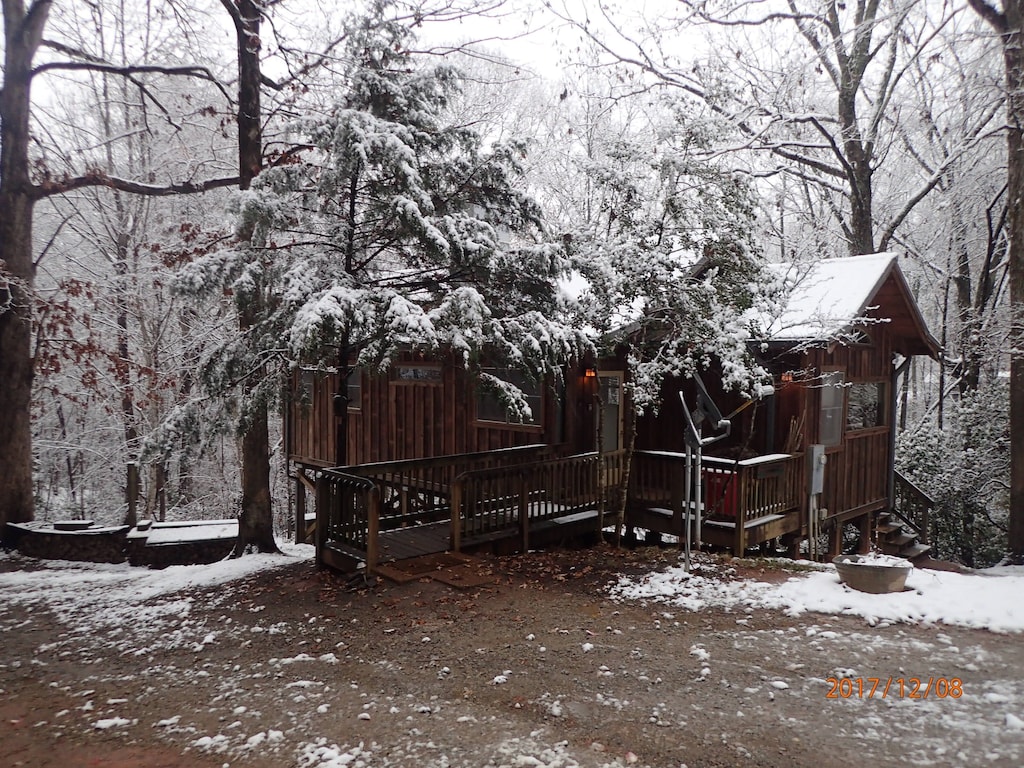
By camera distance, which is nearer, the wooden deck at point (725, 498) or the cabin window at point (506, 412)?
the wooden deck at point (725, 498)

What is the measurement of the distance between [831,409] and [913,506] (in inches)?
218

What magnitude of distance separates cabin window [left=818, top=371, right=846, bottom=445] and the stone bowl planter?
167 inches

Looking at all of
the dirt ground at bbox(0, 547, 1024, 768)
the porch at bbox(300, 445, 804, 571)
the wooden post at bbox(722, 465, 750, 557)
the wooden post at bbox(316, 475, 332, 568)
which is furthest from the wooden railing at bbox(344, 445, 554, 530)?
the wooden post at bbox(722, 465, 750, 557)

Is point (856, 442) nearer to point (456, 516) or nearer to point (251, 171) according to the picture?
point (456, 516)

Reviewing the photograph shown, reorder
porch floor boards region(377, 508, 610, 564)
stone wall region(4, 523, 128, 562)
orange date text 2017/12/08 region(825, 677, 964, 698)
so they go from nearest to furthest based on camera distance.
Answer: orange date text 2017/12/08 region(825, 677, 964, 698)
porch floor boards region(377, 508, 610, 564)
stone wall region(4, 523, 128, 562)

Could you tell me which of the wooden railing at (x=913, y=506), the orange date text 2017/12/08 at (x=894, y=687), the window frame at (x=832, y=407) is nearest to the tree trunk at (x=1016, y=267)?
the wooden railing at (x=913, y=506)

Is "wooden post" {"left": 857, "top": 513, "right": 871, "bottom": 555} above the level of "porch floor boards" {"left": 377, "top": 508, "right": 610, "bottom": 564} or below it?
below

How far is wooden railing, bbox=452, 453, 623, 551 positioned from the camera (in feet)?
25.9

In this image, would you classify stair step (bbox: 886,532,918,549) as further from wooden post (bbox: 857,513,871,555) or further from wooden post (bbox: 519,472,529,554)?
wooden post (bbox: 519,472,529,554)

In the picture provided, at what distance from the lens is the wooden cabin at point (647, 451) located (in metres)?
8.03

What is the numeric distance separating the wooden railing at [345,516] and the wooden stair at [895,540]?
10.1 meters

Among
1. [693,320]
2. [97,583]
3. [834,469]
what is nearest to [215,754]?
[97,583]

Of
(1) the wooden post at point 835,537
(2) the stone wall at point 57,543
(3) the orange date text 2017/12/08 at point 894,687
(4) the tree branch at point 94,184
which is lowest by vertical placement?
(1) the wooden post at point 835,537

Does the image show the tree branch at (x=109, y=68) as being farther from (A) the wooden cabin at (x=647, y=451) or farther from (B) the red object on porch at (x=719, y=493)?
(B) the red object on porch at (x=719, y=493)
